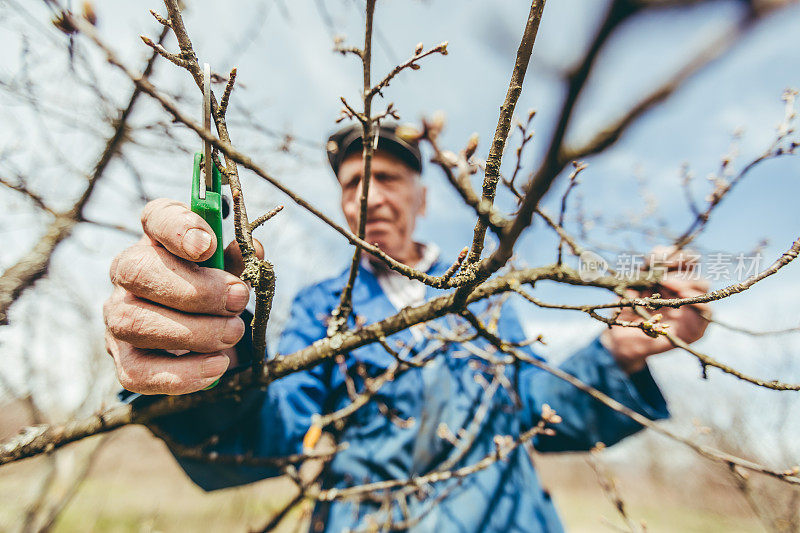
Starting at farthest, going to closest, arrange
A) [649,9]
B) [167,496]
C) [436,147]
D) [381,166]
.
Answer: [167,496] → [381,166] → [436,147] → [649,9]

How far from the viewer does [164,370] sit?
106 cm

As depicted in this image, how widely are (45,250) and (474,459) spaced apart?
3064 mm

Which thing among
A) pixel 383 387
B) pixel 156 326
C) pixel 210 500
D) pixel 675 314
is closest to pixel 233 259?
pixel 156 326

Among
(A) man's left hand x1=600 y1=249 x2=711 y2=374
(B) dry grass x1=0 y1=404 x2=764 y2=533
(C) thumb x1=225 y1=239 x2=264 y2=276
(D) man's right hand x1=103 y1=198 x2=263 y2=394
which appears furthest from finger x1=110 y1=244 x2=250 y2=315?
(B) dry grass x1=0 y1=404 x2=764 y2=533

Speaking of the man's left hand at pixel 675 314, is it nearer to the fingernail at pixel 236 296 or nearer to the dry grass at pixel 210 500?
the fingernail at pixel 236 296

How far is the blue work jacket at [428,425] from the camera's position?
2.13m

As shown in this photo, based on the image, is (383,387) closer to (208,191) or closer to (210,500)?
(208,191)

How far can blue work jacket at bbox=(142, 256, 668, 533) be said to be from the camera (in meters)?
2.13

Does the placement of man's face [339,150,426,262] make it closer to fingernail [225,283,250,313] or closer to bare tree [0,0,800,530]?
bare tree [0,0,800,530]

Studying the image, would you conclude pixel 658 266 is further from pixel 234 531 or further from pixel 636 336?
pixel 234 531

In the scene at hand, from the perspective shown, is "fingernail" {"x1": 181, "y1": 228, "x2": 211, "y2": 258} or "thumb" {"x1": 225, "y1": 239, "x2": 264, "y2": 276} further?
"thumb" {"x1": 225, "y1": 239, "x2": 264, "y2": 276}

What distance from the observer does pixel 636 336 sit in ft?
6.61

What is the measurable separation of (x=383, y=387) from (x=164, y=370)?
1.69 m

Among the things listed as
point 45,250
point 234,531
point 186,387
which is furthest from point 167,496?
point 186,387
